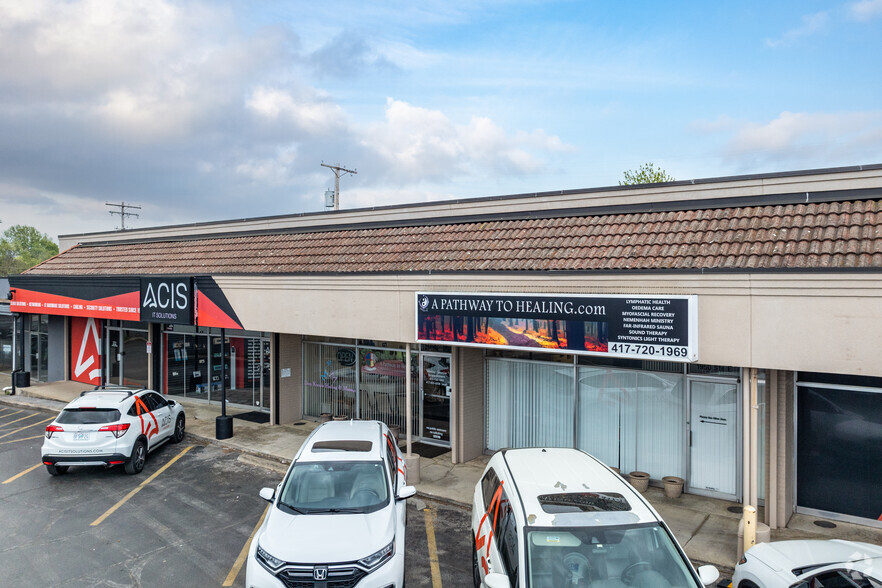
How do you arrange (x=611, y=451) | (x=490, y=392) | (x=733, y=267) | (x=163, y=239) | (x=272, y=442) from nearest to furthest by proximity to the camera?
(x=733, y=267) < (x=611, y=451) < (x=490, y=392) < (x=272, y=442) < (x=163, y=239)

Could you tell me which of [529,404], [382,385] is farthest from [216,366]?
[529,404]

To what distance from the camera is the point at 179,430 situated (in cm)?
1516

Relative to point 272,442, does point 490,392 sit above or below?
above

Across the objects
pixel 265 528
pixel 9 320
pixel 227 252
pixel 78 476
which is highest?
pixel 227 252

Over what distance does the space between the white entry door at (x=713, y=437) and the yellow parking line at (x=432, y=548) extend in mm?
5072

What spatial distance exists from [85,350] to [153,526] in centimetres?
1596

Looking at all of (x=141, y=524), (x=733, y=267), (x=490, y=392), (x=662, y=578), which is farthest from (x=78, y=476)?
(x=733, y=267)

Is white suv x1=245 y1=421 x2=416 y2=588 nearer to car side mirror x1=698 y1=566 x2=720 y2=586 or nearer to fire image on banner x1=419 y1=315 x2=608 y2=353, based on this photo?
fire image on banner x1=419 y1=315 x2=608 y2=353

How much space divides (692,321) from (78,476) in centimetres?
1257

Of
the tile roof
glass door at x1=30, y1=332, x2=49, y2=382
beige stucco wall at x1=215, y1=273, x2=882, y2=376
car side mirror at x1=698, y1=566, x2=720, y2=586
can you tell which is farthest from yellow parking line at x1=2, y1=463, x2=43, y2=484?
car side mirror at x1=698, y1=566, x2=720, y2=586

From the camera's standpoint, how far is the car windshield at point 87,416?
39.2ft

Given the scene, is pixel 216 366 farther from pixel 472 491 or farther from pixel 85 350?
pixel 472 491

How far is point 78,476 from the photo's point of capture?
1245 centimetres

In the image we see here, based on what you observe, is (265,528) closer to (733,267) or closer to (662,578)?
(662,578)
